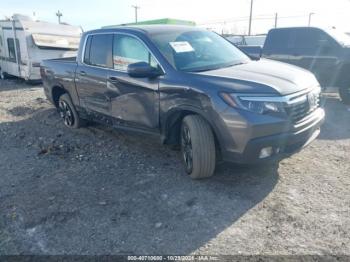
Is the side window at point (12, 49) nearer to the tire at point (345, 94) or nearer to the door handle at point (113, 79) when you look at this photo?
the door handle at point (113, 79)

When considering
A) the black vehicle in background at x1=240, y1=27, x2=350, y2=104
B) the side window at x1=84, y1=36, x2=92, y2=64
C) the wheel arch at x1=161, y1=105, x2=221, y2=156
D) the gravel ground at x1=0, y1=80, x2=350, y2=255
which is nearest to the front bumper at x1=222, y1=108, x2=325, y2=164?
the wheel arch at x1=161, y1=105, x2=221, y2=156

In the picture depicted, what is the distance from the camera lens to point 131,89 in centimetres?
441

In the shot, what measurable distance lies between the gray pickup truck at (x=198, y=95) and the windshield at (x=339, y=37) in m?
4.55

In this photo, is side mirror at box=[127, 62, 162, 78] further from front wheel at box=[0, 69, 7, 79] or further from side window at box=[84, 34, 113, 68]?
front wheel at box=[0, 69, 7, 79]

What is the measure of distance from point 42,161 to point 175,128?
7.33 ft

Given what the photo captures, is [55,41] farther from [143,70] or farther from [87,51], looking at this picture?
[143,70]

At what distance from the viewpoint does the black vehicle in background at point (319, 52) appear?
7.89 metres

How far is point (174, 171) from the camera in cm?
433

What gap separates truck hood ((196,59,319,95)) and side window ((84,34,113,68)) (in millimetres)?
1837

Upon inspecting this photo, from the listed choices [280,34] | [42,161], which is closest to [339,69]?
[280,34]

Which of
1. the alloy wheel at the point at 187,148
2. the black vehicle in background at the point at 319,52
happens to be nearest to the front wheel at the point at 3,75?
the black vehicle in background at the point at 319,52

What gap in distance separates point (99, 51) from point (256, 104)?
9.61 ft

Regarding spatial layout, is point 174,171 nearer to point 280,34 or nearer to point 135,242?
point 135,242

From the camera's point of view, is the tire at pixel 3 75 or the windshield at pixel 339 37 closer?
the windshield at pixel 339 37
